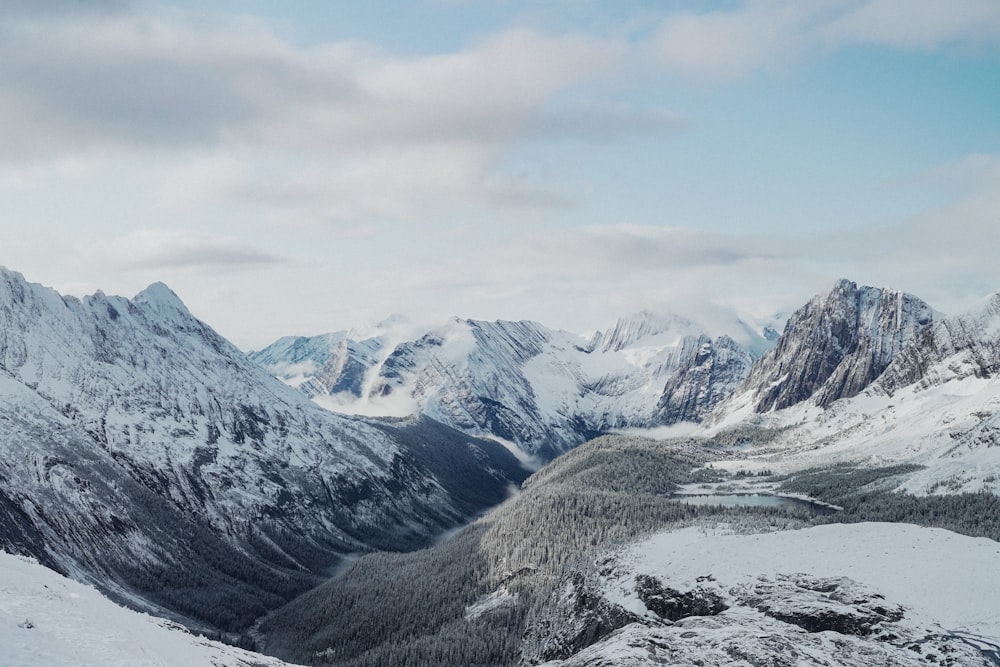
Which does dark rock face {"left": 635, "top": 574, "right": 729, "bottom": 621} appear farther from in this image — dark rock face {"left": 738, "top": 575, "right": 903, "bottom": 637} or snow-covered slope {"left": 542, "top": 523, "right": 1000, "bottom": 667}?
dark rock face {"left": 738, "top": 575, "right": 903, "bottom": 637}

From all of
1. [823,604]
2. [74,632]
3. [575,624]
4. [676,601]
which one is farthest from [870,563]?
[74,632]

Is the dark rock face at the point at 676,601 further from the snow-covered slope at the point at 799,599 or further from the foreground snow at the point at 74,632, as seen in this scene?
the foreground snow at the point at 74,632

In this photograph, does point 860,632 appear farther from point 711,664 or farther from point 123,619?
point 123,619

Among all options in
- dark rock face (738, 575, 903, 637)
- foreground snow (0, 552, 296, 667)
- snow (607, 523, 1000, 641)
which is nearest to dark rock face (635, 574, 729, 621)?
snow (607, 523, 1000, 641)

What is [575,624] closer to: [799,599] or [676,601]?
[676,601]

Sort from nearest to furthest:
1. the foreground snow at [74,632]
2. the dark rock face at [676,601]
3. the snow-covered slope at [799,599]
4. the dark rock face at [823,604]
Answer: the foreground snow at [74,632] < the snow-covered slope at [799,599] < the dark rock face at [823,604] < the dark rock face at [676,601]

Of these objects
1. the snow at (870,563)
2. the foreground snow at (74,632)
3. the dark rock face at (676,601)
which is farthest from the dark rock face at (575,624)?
the foreground snow at (74,632)
